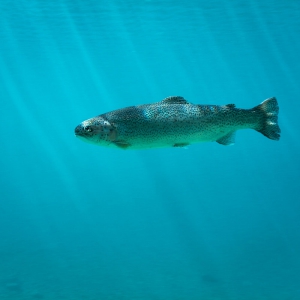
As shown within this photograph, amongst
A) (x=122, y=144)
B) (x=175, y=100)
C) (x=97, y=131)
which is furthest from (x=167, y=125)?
(x=97, y=131)

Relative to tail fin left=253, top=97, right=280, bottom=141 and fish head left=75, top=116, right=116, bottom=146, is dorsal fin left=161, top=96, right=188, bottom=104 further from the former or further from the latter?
tail fin left=253, top=97, right=280, bottom=141

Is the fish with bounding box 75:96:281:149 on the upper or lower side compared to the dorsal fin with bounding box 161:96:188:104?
lower

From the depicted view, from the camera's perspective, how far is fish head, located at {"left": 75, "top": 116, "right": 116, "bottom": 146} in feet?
15.6

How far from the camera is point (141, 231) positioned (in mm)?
32094

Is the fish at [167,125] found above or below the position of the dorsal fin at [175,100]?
below

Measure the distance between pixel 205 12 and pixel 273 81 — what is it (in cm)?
4316

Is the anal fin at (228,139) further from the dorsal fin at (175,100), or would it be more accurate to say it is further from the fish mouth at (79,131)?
the fish mouth at (79,131)

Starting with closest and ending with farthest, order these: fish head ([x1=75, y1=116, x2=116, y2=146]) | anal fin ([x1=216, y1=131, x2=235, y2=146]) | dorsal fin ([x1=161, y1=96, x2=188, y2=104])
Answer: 1. fish head ([x1=75, y1=116, x2=116, y2=146])
2. dorsal fin ([x1=161, y1=96, x2=188, y2=104])
3. anal fin ([x1=216, y1=131, x2=235, y2=146])

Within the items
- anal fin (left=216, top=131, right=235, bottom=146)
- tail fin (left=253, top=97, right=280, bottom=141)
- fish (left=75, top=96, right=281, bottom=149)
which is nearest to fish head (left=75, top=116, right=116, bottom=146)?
fish (left=75, top=96, right=281, bottom=149)

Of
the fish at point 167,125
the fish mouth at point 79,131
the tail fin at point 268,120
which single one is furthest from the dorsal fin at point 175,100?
the fish mouth at point 79,131

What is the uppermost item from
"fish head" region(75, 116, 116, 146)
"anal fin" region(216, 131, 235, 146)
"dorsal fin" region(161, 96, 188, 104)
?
"dorsal fin" region(161, 96, 188, 104)

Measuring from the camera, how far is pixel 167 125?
16.4ft

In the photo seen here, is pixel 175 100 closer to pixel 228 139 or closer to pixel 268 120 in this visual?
pixel 228 139

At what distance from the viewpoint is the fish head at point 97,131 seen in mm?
4762
